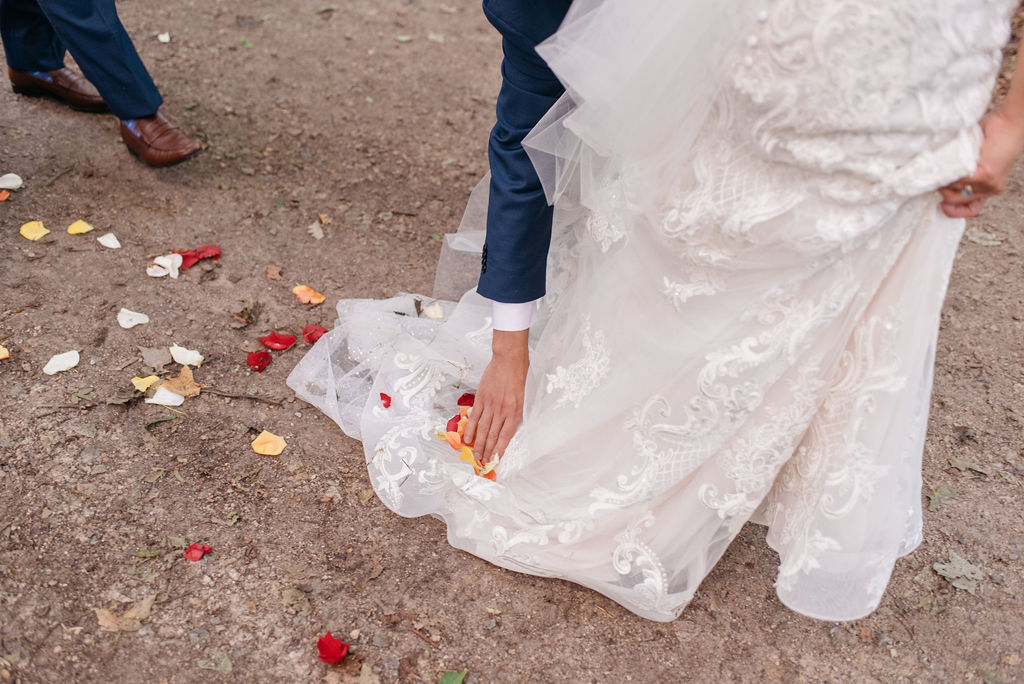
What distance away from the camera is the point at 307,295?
2795 mm

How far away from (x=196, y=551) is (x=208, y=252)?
52.1 inches

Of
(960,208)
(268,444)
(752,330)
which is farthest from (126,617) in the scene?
(960,208)

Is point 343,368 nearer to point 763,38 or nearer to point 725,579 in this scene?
point 725,579

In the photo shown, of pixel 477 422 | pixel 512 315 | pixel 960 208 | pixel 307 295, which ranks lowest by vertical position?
pixel 307 295

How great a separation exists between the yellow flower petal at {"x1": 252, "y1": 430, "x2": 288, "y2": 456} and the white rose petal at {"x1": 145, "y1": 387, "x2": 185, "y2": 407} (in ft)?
0.93

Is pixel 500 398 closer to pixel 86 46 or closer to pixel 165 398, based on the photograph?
pixel 165 398

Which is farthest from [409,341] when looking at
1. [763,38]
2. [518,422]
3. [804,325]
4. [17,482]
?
[763,38]

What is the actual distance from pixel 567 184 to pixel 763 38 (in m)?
0.57

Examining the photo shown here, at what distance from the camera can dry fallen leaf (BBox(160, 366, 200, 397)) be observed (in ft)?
7.74

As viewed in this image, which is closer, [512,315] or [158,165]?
[512,315]

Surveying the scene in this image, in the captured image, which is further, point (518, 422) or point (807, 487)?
point (518, 422)

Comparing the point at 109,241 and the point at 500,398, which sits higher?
the point at 500,398

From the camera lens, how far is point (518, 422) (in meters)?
2.00

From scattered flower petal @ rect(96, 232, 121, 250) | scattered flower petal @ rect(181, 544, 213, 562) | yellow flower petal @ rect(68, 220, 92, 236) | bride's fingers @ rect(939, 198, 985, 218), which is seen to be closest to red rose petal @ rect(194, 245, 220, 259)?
scattered flower petal @ rect(96, 232, 121, 250)
